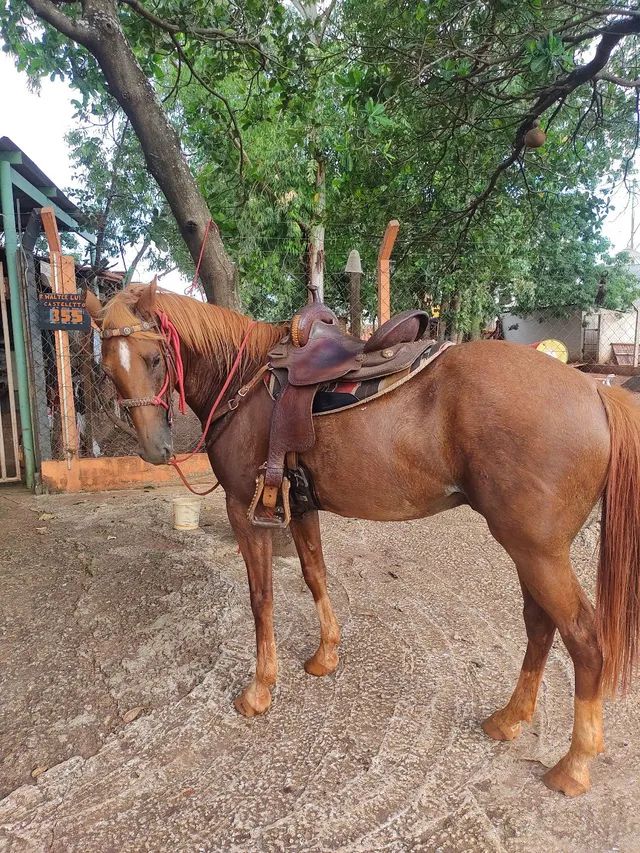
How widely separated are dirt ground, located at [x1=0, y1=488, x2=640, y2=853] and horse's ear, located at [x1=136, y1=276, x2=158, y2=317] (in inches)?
73.6

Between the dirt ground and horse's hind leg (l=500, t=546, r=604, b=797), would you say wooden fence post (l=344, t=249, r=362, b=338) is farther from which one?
horse's hind leg (l=500, t=546, r=604, b=797)

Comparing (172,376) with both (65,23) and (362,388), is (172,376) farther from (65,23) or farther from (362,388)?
(65,23)

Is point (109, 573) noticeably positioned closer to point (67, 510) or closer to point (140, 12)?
point (67, 510)

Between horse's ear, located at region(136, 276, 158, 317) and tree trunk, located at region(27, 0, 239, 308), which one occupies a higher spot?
tree trunk, located at region(27, 0, 239, 308)

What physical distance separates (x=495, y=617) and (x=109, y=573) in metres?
2.87

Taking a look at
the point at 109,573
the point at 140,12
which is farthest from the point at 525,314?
the point at 109,573

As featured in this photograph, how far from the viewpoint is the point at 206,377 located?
2549 mm

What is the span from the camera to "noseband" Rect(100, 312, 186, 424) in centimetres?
219

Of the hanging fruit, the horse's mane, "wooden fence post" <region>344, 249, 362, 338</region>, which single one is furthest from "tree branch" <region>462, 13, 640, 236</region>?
the horse's mane

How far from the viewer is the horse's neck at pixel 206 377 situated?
2.51 meters

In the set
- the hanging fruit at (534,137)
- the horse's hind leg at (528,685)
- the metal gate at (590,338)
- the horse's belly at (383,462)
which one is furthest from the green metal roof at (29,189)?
the metal gate at (590,338)

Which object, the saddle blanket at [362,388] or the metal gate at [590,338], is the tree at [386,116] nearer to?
the saddle blanket at [362,388]

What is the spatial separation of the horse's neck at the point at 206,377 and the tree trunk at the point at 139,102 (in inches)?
74.0

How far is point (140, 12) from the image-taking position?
169 inches
